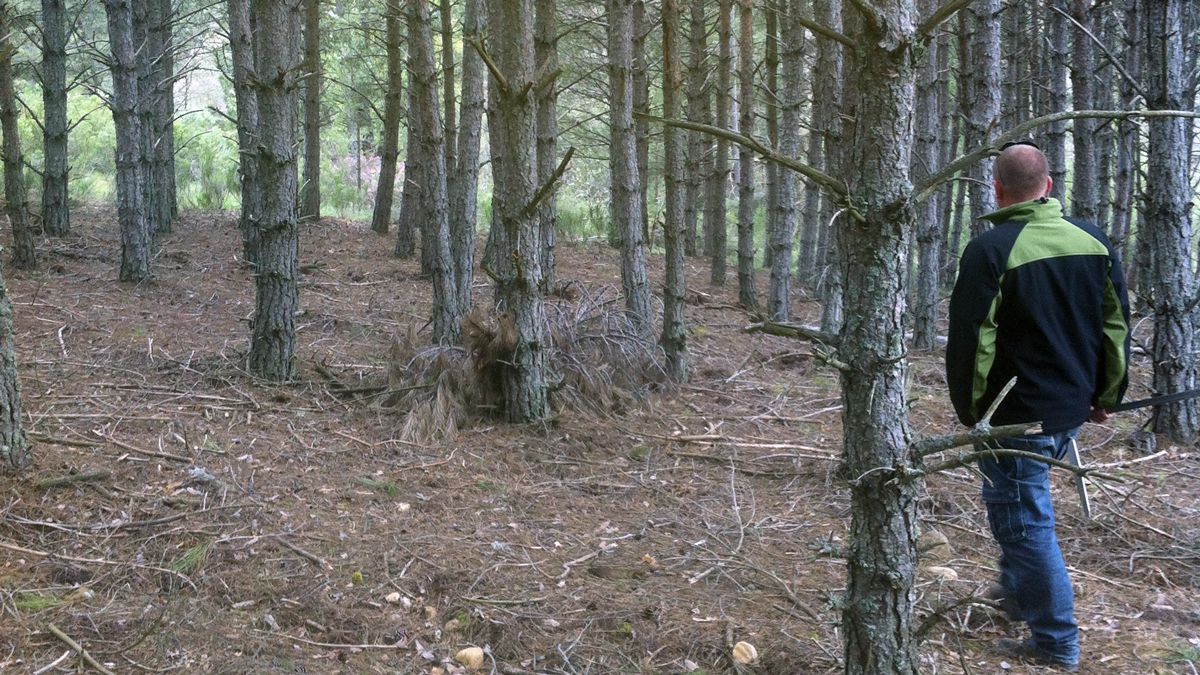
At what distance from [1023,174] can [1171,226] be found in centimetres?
364

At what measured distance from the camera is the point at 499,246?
21.7 ft

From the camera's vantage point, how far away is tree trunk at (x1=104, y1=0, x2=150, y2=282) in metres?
10.2

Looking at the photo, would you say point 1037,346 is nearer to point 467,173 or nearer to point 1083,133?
point 467,173

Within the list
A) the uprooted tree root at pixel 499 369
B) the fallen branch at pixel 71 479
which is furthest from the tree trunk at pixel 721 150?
the fallen branch at pixel 71 479

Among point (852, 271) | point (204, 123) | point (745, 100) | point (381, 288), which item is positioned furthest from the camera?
point (204, 123)

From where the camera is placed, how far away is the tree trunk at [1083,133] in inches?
393

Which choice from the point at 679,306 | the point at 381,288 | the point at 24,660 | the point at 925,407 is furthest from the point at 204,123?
the point at 24,660

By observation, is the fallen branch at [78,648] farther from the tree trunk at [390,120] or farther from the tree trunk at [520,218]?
the tree trunk at [390,120]

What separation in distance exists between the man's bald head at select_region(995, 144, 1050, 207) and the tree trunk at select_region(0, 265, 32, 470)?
4529 mm

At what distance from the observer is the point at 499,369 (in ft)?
21.9

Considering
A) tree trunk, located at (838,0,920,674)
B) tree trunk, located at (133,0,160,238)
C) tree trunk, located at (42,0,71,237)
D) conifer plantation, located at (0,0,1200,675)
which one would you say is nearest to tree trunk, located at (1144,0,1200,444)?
conifer plantation, located at (0,0,1200,675)

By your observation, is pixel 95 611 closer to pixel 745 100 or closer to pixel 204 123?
pixel 745 100

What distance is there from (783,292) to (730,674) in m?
8.63

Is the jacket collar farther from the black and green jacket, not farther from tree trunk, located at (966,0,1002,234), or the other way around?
tree trunk, located at (966,0,1002,234)
